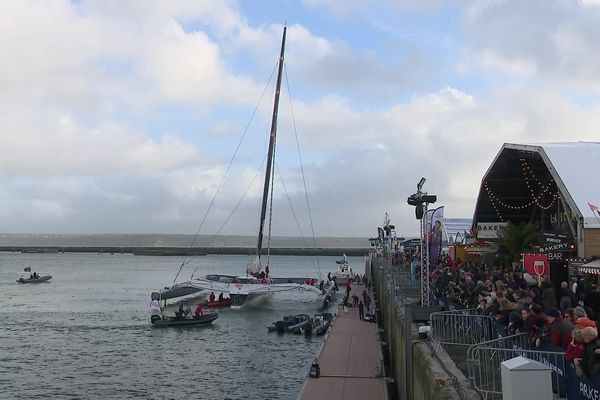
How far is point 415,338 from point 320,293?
43.2m

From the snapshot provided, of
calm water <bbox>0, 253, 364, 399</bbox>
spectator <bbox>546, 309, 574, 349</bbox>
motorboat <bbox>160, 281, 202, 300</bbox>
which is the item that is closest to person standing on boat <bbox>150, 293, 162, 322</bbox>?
calm water <bbox>0, 253, 364, 399</bbox>

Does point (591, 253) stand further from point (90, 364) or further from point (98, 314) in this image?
point (98, 314)

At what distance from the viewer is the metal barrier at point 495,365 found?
912 cm

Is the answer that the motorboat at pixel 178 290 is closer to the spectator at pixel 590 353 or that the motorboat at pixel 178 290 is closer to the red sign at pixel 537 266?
the red sign at pixel 537 266

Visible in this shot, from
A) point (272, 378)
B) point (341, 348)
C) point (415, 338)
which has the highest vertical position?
point (415, 338)

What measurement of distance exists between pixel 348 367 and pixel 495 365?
42.2ft

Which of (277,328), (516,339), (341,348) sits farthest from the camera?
(277,328)

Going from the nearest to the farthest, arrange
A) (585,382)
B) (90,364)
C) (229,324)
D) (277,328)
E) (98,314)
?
(585,382) < (90,364) < (277,328) < (229,324) < (98,314)

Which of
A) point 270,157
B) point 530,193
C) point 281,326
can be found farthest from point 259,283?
point 530,193

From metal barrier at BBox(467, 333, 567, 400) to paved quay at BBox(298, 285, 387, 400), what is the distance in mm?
8453

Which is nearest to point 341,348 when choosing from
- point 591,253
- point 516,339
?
point 591,253

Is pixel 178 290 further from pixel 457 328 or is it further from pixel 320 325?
pixel 457 328

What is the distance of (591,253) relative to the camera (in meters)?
23.2

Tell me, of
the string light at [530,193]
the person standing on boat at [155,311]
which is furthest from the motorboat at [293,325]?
the string light at [530,193]
